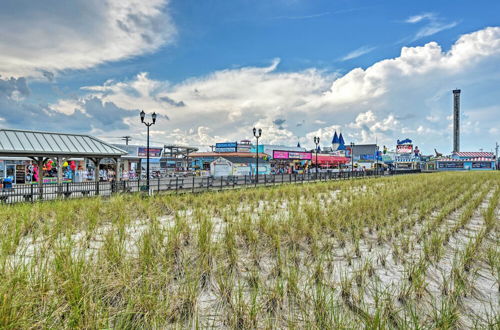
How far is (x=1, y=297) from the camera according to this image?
11.0 ft

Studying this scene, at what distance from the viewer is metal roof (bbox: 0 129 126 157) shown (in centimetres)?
1516

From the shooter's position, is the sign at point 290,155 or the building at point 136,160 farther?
the sign at point 290,155

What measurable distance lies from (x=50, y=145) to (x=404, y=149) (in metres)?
105

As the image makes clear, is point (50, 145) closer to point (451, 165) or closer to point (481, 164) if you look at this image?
point (451, 165)

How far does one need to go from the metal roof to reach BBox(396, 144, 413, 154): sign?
10065 cm

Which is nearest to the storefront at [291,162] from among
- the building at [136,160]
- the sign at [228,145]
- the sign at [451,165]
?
the sign at [228,145]

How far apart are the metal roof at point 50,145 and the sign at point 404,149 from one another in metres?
101

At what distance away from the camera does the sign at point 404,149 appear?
9863 cm

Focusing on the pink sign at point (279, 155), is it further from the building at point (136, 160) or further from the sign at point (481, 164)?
the sign at point (481, 164)

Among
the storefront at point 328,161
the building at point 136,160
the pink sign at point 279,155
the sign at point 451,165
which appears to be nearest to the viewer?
the building at point 136,160

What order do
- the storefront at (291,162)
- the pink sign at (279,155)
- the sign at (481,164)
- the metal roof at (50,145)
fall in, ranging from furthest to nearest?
the sign at (481,164), the storefront at (291,162), the pink sign at (279,155), the metal roof at (50,145)

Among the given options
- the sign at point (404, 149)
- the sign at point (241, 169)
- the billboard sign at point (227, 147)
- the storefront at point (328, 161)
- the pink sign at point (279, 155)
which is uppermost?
the sign at point (404, 149)

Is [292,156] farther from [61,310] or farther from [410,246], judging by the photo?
[61,310]

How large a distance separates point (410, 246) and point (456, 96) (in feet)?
493
